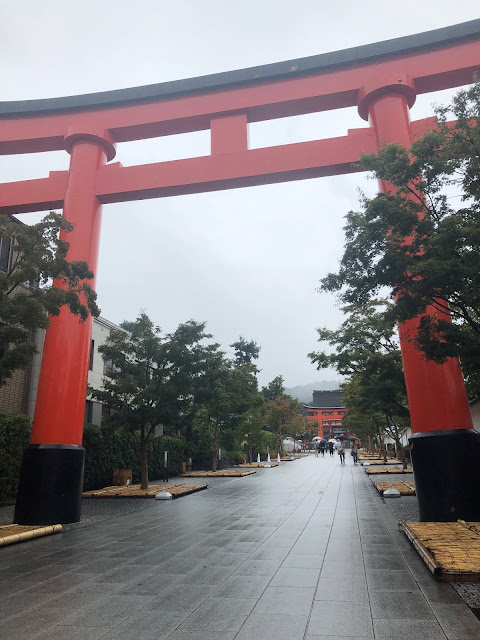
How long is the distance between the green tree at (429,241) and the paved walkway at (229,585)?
3.62 m

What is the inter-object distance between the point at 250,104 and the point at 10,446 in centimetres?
1159

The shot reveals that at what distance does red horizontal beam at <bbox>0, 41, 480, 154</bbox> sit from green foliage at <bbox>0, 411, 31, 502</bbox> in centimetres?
786

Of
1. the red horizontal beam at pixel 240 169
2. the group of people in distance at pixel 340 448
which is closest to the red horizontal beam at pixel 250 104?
the red horizontal beam at pixel 240 169

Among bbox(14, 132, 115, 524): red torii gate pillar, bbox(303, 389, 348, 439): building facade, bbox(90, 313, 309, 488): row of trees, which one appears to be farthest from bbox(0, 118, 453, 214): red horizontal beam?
bbox(303, 389, 348, 439): building facade

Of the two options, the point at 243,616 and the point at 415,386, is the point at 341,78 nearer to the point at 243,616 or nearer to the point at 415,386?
the point at 415,386

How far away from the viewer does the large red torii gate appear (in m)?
9.30

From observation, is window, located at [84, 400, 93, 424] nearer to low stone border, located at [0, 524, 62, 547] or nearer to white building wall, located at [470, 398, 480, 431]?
low stone border, located at [0, 524, 62, 547]

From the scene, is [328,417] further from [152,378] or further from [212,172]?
[212,172]

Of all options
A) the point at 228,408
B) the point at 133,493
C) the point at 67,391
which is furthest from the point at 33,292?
the point at 228,408

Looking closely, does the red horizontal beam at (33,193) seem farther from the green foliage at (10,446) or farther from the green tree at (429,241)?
the green tree at (429,241)

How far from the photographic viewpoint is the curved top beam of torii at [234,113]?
Answer: 10953 mm

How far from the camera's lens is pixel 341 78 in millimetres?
11492

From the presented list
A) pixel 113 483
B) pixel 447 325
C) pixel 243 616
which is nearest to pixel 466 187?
pixel 447 325

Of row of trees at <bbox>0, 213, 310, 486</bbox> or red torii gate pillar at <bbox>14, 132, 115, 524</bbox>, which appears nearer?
row of trees at <bbox>0, 213, 310, 486</bbox>
